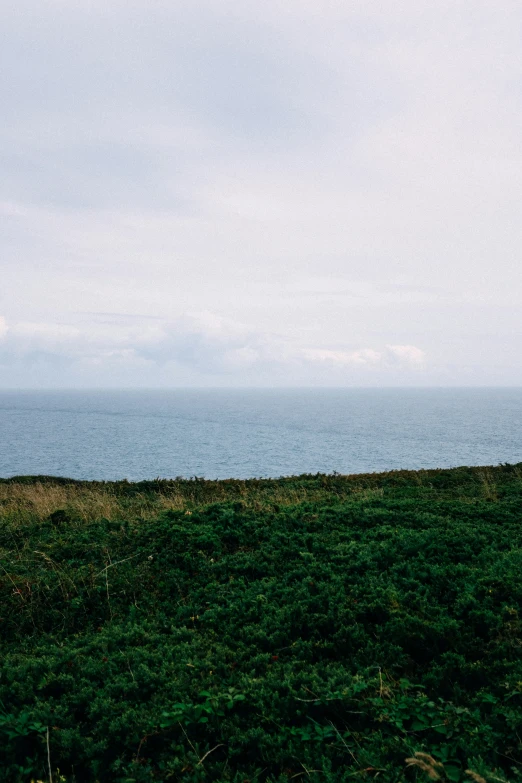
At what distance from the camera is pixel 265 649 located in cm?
631

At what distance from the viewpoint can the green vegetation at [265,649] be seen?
15.0 ft

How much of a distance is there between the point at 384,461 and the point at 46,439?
5411cm

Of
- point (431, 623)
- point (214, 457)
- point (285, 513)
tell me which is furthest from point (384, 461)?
point (431, 623)

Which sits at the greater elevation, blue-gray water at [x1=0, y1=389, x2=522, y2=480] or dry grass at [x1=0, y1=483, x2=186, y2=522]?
dry grass at [x1=0, y1=483, x2=186, y2=522]

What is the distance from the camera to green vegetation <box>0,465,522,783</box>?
457 centimetres

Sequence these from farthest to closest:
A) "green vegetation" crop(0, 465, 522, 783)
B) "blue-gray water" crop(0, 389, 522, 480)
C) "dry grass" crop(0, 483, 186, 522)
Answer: "blue-gray water" crop(0, 389, 522, 480) → "dry grass" crop(0, 483, 186, 522) → "green vegetation" crop(0, 465, 522, 783)

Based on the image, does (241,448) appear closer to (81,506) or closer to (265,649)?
(81,506)

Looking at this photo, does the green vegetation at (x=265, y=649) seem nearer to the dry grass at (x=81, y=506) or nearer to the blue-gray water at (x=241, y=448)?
the dry grass at (x=81, y=506)

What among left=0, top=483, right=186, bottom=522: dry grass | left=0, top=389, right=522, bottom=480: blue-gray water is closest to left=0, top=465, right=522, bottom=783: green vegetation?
left=0, top=483, right=186, bottom=522: dry grass

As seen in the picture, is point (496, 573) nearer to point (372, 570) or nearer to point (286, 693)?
point (372, 570)

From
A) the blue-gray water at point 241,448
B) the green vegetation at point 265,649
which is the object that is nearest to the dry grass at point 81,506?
the green vegetation at point 265,649

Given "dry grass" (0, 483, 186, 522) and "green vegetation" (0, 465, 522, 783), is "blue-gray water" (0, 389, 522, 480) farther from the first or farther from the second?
"green vegetation" (0, 465, 522, 783)

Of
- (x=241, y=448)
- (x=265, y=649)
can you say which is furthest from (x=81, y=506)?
(x=241, y=448)

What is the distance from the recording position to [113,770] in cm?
451
